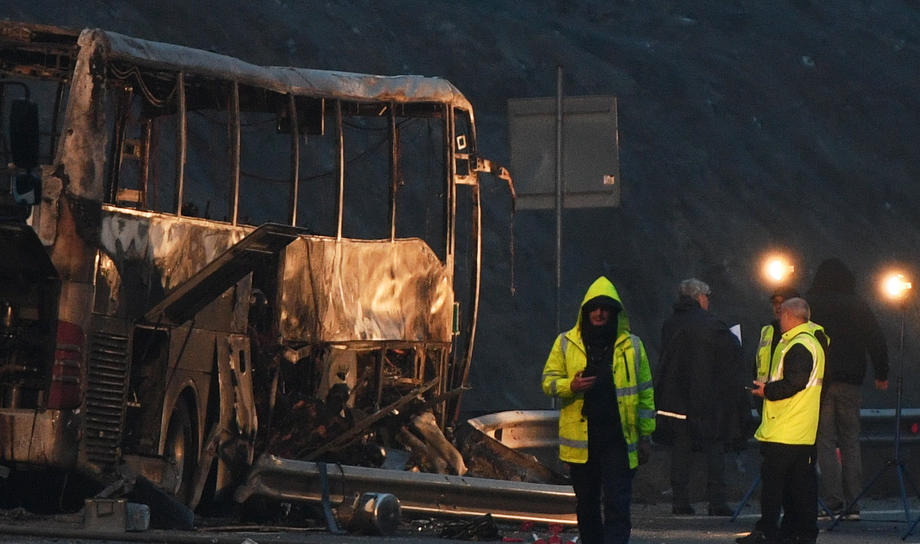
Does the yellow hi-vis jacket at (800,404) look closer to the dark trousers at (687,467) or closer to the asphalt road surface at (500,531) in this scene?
the asphalt road surface at (500,531)

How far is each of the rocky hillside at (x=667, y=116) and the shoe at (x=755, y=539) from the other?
73.7 feet

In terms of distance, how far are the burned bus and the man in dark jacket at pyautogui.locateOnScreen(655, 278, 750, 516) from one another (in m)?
2.03

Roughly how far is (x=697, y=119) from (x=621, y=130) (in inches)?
132

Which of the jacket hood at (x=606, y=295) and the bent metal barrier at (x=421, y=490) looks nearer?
the jacket hood at (x=606, y=295)

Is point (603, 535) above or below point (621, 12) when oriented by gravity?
below

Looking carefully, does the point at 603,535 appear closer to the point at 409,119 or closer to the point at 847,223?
the point at 409,119

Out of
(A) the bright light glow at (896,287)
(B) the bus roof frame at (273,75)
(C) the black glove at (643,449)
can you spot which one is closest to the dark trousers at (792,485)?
(C) the black glove at (643,449)

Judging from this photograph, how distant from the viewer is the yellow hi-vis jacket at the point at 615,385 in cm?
1102

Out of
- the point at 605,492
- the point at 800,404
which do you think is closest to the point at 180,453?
the point at 800,404

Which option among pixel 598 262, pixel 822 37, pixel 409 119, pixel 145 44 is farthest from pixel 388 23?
pixel 145 44

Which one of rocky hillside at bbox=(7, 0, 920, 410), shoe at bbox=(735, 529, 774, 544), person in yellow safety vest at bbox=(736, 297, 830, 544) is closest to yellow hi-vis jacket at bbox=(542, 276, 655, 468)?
person in yellow safety vest at bbox=(736, 297, 830, 544)

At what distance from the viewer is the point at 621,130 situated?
50562 millimetres

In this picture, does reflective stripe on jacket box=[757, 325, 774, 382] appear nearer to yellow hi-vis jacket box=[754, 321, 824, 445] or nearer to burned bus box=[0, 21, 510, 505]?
yellow hi-vis jacket box=[754, 321, 824, 445]

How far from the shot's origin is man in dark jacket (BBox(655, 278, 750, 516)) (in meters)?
17.5
